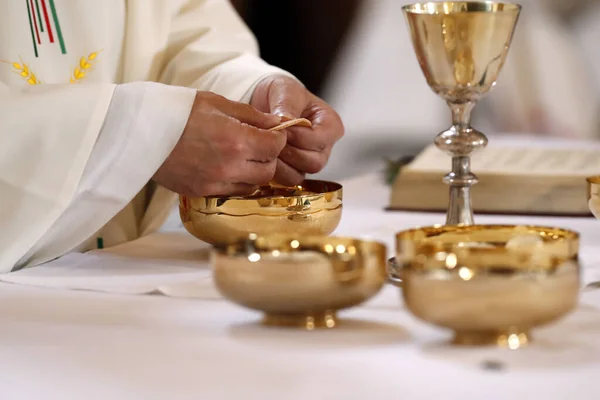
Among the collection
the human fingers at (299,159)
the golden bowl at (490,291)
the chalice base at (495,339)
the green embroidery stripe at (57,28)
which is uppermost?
the green embroidery stripe at (57,28)

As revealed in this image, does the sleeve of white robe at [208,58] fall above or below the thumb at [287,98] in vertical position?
above

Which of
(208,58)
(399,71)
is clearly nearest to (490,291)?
(208,58)

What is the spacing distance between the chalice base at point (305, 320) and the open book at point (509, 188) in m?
0.77

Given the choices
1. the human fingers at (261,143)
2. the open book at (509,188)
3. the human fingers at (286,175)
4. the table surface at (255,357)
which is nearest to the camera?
the table surface at (255,357)

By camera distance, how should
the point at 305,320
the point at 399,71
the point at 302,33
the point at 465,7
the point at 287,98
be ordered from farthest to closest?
the point at 302,33 → the point at 399,71 → the point at 287,98 → the point at 465,7 → the point at 305,320

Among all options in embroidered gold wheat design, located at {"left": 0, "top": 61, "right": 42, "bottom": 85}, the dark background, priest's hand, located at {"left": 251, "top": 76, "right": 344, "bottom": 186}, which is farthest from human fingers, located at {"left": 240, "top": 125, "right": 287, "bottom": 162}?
the dark background

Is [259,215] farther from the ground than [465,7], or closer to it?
closer to it

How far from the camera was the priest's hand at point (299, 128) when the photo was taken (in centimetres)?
118

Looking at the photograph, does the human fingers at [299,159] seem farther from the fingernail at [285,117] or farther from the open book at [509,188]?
the open book at [509,188]

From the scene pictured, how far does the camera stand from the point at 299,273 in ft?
2.31

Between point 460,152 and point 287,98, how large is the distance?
32 centimetres

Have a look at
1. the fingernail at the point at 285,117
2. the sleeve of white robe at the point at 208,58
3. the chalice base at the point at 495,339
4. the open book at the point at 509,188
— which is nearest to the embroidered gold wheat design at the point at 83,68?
the sleeve of white robe at the point at 208,58

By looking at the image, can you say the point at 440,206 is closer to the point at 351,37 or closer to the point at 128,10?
the point at 128,10

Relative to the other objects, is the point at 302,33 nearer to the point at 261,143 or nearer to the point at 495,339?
the point at 261,143
